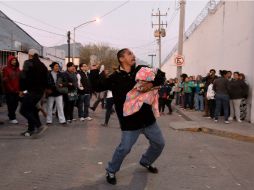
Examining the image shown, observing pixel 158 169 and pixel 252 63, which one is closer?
pixel 158 169

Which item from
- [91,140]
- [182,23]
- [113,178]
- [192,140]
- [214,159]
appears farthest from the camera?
[182,23]

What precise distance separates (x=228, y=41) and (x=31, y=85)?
376 inches

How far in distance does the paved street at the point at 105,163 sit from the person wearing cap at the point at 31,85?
0.52 metres

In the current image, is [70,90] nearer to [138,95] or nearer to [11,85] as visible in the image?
[11,85]

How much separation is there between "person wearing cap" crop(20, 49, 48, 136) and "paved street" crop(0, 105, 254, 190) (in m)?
0.52

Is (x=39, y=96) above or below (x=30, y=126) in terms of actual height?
above

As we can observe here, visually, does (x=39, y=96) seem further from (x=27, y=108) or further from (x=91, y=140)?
(x=91, y=140)

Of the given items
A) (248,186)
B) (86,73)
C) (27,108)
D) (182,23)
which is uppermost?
(182,23)

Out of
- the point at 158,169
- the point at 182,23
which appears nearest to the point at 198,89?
the point at 182,23

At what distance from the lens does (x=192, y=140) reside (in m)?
9.02

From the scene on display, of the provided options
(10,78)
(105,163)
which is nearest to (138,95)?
(105,163)

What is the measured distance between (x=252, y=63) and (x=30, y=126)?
7.49 metres

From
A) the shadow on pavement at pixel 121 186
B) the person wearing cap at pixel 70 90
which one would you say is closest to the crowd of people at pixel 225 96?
the person wearing cap at pixel 70 90

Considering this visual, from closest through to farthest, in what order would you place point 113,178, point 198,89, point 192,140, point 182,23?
point 113,178
point 192,140
point 198,89
point 182,23
